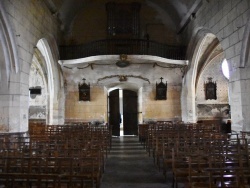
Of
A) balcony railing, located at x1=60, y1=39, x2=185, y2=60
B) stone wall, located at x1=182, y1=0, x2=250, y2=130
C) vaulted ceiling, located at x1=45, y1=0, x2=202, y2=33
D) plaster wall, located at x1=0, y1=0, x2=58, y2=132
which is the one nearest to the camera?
stone wall, located at x1=182, y1=0, x2=250, y2=130

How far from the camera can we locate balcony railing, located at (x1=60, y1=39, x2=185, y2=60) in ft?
43.8

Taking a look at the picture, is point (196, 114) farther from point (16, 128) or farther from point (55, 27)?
point (16, 128)

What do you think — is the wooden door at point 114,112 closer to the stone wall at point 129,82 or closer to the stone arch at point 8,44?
the stone wall at point 129,82

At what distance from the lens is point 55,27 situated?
13016 mm

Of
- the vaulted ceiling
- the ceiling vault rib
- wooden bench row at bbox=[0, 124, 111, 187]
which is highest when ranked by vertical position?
the vaulted ceiling

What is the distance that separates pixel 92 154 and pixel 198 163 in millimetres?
1788

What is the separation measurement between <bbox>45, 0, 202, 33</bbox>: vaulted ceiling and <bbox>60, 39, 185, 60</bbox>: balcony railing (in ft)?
4.59

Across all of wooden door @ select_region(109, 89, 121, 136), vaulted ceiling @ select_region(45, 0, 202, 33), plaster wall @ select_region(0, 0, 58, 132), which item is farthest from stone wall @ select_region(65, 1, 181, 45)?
plaster wall @ select_region(0, 0, 58, 132)

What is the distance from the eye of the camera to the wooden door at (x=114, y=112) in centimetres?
1593

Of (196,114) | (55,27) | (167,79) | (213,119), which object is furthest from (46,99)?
(213,119)

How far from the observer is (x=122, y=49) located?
13.4m

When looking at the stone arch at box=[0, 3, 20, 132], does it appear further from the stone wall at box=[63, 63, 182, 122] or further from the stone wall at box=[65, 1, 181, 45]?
the stone wall at box=[65, 1, 181, 45]

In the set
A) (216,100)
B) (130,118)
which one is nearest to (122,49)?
(130,118)

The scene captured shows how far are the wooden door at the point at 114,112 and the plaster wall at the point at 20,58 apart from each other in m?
7.10
